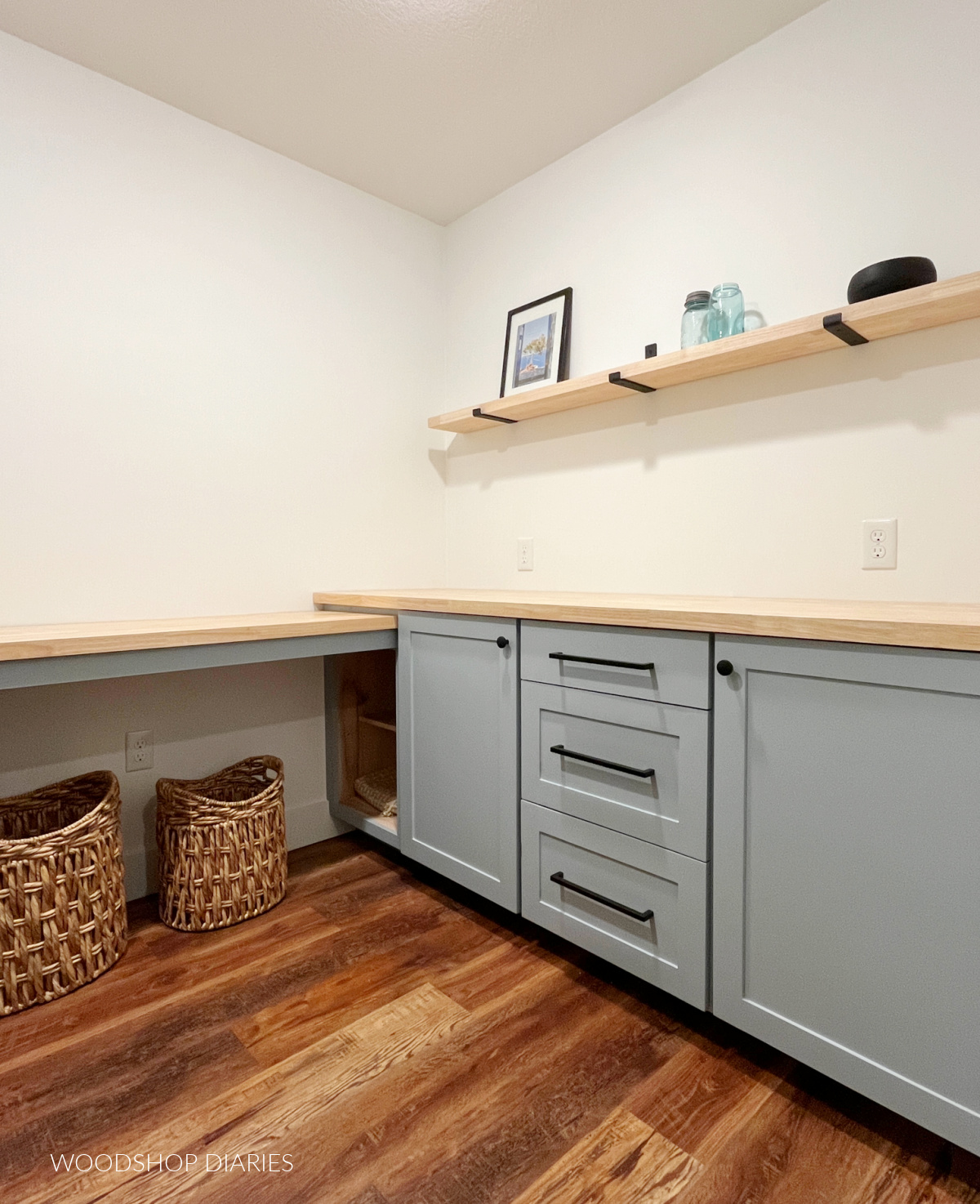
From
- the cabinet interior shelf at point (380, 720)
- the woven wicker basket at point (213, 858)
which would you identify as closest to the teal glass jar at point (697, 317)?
the cabinet interior shelf at point (380, 720)

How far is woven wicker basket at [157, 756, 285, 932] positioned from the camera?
1.81 m

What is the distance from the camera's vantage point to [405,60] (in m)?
1.85

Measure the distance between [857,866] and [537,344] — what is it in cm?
186

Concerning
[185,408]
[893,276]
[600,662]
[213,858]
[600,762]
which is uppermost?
[893,276]

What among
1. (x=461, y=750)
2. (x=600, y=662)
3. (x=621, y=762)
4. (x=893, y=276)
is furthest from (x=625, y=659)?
(x=893, y=276)

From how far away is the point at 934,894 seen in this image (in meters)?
1.03

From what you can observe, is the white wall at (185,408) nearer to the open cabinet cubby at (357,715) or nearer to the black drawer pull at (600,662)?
the open cabinet cubby at (357,715)

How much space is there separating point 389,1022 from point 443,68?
7.96ft

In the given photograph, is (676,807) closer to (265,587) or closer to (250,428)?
(265,587)

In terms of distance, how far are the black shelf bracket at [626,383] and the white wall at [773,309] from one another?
0.06 m

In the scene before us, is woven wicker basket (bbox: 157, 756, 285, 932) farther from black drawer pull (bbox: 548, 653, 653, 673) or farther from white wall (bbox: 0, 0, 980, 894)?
black drawer pull (bbox: 548, 653, 653, 673)

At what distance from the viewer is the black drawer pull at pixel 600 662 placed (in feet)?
4.54

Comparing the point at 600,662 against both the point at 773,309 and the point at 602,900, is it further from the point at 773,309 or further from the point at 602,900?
the point at 773,309

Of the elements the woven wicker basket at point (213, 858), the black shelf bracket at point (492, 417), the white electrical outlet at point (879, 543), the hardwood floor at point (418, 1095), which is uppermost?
the black shelf bracket at point (492, 417)
